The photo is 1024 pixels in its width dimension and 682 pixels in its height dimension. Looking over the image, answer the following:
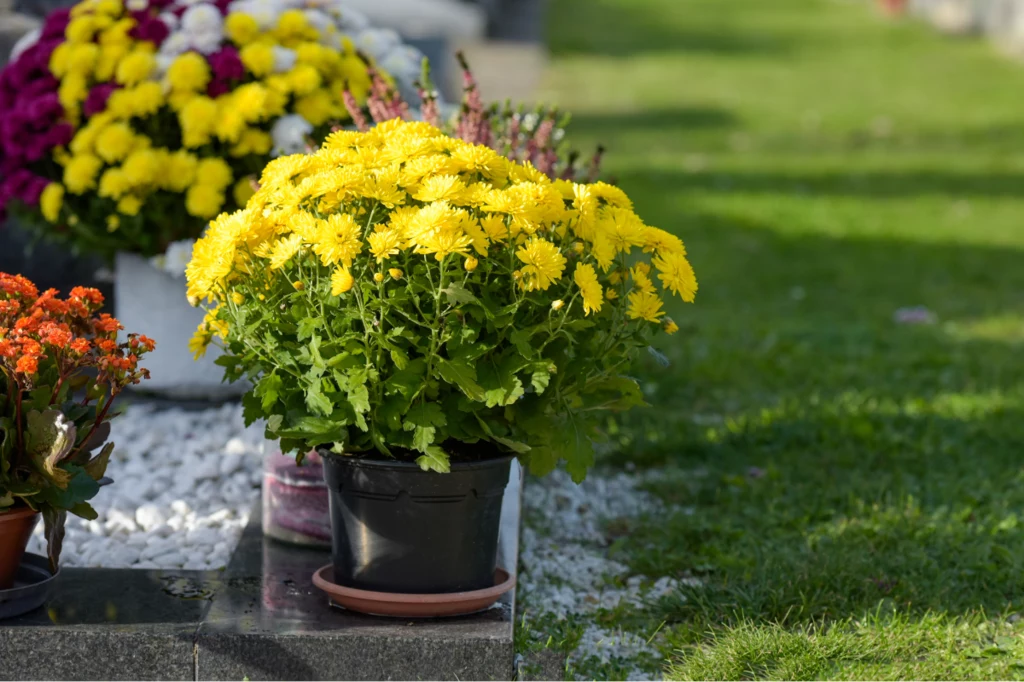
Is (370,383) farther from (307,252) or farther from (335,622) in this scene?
(335,622)

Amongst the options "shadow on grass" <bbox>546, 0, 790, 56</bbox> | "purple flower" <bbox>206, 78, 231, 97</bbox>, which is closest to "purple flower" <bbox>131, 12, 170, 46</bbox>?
"purple flower" <bbox>206, 78, 231, 97</bbox>

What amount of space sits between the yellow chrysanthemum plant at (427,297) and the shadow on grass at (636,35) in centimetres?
1615

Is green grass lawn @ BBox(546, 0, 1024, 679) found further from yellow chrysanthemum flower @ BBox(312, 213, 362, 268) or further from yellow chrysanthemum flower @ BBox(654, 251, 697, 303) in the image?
yellow chrysanthemum flower @ BBox(312, 213, 362, 268)

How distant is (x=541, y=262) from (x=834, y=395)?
2737 millimetres

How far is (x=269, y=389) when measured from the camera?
8.97 feet

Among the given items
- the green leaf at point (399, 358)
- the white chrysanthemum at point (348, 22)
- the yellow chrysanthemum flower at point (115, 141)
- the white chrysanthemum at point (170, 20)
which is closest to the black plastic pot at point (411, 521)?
the green leaf at point (399, 358)

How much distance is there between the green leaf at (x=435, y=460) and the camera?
2.66m

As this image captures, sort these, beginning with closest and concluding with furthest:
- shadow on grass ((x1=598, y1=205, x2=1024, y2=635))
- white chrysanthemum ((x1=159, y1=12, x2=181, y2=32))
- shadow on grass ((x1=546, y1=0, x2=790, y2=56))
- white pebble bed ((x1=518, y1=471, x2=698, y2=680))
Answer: white pebble bed ((x1=518, y1=471, x2=698, y2=680)) < shadow on grass ((x1=598, y1=205, x2=1024, y2=635)) < white chrysanthemum ((x1=159, y1=12, x2=181, y2=32)) < shadow on grass ((x1=546, y1=0, x2=790, y2=56))

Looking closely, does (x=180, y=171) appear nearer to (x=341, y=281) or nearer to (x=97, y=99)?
(x=97, y=99)

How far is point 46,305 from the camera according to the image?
9.38 feet

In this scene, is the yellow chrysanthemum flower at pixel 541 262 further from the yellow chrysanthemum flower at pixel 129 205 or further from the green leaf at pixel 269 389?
the yellow chrysanthemum flower at pixel 129 205

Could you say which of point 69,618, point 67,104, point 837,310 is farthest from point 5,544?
point 837,310

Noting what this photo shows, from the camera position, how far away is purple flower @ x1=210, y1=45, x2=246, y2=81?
13.9 ft

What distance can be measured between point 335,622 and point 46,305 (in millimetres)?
895
